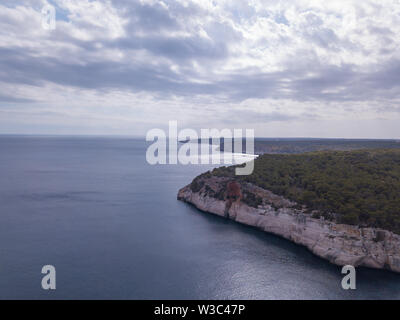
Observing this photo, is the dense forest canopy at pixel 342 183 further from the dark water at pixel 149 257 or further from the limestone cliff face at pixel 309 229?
the dark water at pixel 149 257

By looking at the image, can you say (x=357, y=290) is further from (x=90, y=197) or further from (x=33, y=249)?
(x=90, y=197)

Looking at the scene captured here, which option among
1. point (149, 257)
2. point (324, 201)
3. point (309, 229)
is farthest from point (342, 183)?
point (149, 257)

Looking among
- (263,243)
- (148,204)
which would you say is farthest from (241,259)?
(148,204)

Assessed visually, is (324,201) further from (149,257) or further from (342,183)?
(149,257)

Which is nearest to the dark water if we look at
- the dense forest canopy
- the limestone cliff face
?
the limestone cliff face

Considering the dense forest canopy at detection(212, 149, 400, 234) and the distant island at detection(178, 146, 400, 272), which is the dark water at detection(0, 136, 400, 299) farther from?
the dense forest canopy at detection(212, 149, 400, 234)
